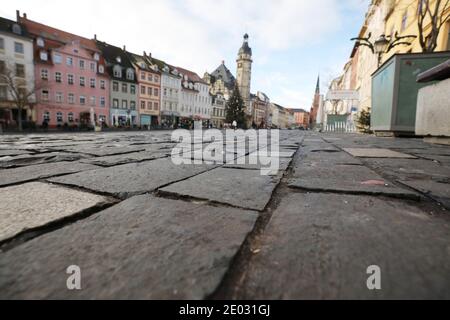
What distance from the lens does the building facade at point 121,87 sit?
3325cm

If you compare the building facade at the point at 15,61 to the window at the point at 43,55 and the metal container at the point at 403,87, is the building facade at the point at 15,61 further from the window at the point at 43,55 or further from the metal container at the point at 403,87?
the metal container at the point at 403,87

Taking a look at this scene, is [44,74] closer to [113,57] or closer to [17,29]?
[17,29]

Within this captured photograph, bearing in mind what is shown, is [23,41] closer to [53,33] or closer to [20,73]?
[20,73]

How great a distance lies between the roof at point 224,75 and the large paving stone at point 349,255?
6870 cm

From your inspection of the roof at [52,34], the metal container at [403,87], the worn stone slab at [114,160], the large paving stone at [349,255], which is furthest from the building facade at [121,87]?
the large paving stone at [349,255]

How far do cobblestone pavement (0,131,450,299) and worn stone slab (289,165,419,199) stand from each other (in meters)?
0.01

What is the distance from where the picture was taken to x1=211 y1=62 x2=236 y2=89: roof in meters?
67.7

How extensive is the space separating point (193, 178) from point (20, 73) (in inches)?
1283

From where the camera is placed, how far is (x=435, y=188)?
1.38 meters

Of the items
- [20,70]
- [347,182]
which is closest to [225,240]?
[347,182]

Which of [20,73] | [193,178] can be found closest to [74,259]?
[193,178]

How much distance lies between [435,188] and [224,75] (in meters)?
72.1

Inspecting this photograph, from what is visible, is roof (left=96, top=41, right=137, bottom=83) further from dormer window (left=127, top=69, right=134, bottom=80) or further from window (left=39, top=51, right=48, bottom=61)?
window (left=39, top=51, right=48, bottom=61)
